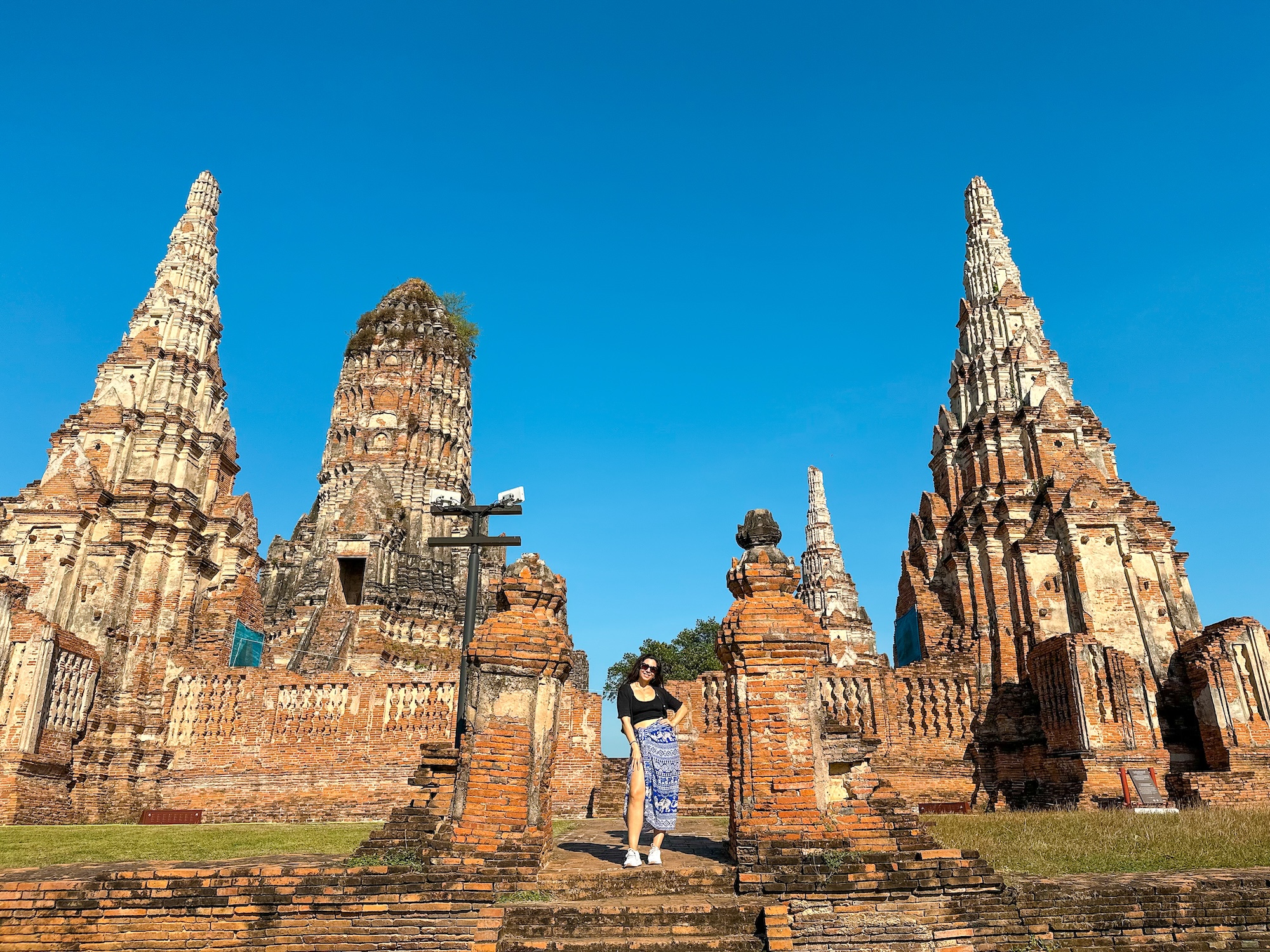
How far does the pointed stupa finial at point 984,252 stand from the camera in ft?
88.3

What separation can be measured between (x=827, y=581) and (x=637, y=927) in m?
53.0

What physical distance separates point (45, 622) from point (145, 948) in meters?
15.8

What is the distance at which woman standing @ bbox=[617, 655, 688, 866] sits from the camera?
672cm

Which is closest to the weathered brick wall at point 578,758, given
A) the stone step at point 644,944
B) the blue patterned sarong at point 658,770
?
the blue patterned sarong at point 658,770

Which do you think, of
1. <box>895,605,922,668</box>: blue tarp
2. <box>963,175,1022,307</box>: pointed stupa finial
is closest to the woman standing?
<box>895,605,922,668</box>: blue tarp

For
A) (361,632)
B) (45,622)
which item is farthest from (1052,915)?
(361,632)

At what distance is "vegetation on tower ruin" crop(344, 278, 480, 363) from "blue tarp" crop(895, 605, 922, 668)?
27.5 m

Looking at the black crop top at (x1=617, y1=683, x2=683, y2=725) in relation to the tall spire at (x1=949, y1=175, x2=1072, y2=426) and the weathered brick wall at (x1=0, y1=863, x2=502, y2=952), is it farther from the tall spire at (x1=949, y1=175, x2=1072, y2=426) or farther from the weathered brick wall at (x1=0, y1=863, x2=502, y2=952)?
the tall spire at (x1=949, y1=175, x2=1072, y2=426)

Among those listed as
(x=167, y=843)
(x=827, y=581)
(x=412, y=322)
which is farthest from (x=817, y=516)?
(x=167, y=843)

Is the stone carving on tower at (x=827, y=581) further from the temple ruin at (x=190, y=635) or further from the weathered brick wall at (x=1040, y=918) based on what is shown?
the weathered brick wall at (x=1040, y=918)

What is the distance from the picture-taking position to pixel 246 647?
78.2ft

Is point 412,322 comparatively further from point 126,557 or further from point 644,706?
point 644,706

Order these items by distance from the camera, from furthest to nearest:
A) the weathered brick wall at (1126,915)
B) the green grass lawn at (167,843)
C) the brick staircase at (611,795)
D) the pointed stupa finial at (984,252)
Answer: the pointed stupa finial at (984,252) < the brick staircase at (611,795) < the green grass lawn at (167,843) < the weathered brick wall at (1126,915)

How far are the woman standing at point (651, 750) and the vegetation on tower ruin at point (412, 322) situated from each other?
37.1m
